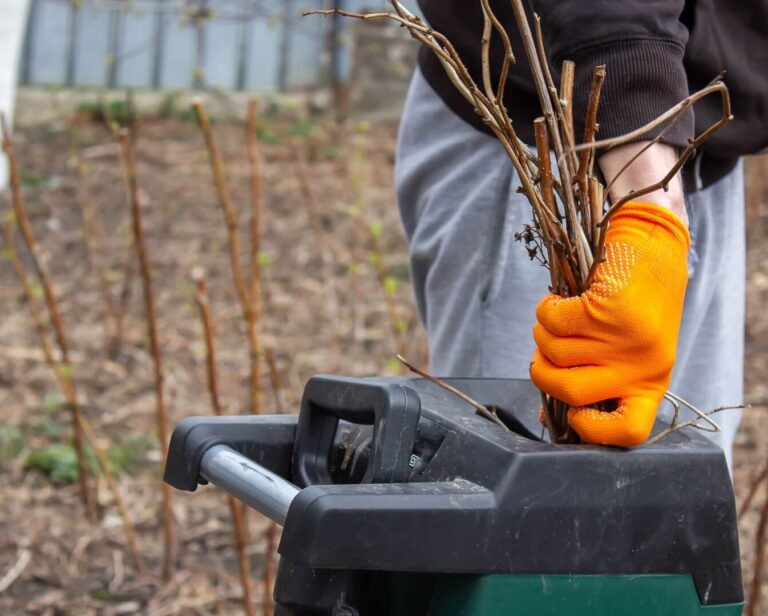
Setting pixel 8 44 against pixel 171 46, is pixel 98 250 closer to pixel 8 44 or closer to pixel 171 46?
pixel 8 44

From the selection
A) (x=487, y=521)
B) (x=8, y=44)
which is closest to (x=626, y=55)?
(x=487, y=521)

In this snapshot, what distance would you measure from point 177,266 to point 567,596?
3862 mm

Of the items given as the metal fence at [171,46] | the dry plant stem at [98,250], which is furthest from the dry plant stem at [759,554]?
the metal fence at [171,46]

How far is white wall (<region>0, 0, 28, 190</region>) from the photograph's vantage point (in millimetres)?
5453

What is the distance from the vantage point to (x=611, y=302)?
3.90ft

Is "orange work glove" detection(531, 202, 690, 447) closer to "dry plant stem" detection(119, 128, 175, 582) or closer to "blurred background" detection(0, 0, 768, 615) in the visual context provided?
"blurred background" detection(0, 0, 768, 615)

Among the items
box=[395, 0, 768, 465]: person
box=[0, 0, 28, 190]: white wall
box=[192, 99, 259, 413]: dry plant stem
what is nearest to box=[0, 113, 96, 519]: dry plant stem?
box=[192, 99, 259, 413]: dry plant stem

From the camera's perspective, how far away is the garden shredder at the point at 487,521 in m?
1.06

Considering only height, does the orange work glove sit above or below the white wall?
below

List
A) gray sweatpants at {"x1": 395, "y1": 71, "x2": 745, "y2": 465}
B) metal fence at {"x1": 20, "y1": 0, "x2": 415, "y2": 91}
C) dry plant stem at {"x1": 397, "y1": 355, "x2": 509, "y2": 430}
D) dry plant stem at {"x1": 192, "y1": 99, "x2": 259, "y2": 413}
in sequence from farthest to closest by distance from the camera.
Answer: metal fence at {"x1": 20, "y1": 0, "x2": 415, "y2": 91}
dry plant stem at {"x1": 192, "y1": 99, "x2": 259, "y2": 413}
gray sweatpants at {"x1": 395, "y1": 71, "x2": 745, "y2": 465}
dry plant stem at {"x1": 397, "y1": 355, "x2": 509, "y2": 430}

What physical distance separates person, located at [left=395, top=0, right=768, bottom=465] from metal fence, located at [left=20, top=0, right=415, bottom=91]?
509 cm

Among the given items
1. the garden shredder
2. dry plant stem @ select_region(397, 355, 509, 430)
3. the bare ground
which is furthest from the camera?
the bare ground

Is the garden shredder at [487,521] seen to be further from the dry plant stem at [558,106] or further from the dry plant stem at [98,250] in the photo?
the dry plant stem at [98,250]

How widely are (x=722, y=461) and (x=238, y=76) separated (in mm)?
6352
